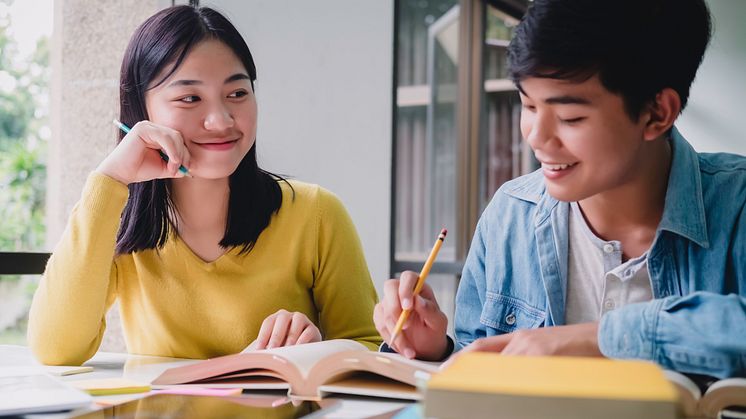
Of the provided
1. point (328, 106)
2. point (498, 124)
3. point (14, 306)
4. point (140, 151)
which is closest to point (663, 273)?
point (140, 151)

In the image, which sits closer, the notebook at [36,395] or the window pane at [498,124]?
the notebook at [36,395]

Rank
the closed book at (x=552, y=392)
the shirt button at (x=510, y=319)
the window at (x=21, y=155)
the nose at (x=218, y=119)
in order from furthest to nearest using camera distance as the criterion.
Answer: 1. the window at (x=21, y=155)
2. the nose at (x=218, y=119)
3. the shirt button at (x=510, y=319)
4. the closed book at (x=552, y=392)

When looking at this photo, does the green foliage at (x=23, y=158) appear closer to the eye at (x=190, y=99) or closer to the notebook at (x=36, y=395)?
the eye at (x=190, y=99)

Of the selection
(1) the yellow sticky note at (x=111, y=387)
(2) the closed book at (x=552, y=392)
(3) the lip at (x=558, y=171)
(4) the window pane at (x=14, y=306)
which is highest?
(3) the lip at (x=558, y=171)

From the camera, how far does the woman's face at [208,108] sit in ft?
4.66

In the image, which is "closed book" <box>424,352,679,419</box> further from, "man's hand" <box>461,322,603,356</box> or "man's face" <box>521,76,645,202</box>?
"man's face" <box>521,76,645,202</box>

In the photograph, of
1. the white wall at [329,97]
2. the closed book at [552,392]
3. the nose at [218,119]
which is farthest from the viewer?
the white wall at [329,97]

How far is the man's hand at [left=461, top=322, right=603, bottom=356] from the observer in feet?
2.97

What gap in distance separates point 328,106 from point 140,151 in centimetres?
154

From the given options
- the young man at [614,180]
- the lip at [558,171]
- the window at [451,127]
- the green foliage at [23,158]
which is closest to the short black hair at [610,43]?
the young man at [614,180]

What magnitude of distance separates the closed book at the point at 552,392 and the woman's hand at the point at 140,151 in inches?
33.7

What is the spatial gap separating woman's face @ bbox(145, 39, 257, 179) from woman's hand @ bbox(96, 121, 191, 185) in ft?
0.10

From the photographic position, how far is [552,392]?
0.60m

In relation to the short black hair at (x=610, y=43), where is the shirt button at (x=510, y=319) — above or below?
below
